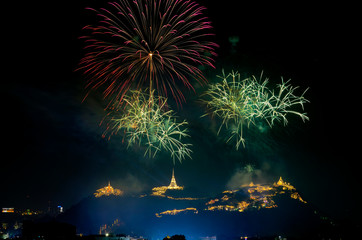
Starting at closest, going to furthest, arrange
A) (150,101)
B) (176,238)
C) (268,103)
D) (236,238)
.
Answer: (268,103) → (150,101) → (176,238) → (236,238)

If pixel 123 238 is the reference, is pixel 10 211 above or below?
above

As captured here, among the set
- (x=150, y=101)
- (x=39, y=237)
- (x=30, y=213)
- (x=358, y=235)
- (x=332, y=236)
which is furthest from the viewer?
(x=30, y=213)

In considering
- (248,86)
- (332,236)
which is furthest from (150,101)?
(332,236)

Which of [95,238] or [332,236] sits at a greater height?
[95,238]

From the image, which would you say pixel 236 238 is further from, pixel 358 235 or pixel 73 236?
pixel 73 236

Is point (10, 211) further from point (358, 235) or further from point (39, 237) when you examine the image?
point (358, 235)

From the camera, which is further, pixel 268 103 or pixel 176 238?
pixel 176 238

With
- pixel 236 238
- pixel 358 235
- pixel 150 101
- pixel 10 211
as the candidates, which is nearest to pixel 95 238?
pixel 150 101

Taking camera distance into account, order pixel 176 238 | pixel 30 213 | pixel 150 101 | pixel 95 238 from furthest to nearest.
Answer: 1. pixel 30 213
2. pixel 95 238
3. pixel 176 238
4. pixel 150 101

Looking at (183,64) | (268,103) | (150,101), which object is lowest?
(268,103)
